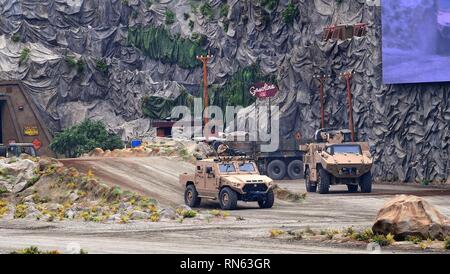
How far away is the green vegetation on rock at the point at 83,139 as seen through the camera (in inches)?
3387

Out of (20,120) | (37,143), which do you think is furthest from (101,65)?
(37,143)

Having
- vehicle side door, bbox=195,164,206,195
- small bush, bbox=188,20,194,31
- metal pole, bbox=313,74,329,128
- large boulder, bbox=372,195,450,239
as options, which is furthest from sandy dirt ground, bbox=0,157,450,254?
small bush, bbox=188,20,194,31

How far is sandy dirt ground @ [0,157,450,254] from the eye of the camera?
26406 mm

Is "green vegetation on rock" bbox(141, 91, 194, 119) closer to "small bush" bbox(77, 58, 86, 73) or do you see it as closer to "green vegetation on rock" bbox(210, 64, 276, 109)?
"green vegetation on rock" bbox(210, 64, 276, 109)

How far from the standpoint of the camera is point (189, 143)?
69.4 metres

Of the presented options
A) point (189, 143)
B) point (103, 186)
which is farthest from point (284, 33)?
point (103, 186)

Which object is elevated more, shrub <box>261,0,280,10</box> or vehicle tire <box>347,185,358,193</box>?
shrub <box>261,0,280,10</box>

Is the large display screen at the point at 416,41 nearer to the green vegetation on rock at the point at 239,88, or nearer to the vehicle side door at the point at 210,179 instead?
the green vegetation on rock at the point at 239,88

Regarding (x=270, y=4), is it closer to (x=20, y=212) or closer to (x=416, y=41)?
(x=416, y=41)

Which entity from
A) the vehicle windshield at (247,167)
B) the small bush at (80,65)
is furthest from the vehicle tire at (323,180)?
the small bush at (80,65)

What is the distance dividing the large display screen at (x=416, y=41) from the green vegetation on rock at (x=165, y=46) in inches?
1430

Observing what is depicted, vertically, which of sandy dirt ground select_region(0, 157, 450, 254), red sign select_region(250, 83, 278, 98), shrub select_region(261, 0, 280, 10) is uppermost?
shrub select_region(261, 0, 280, 10)

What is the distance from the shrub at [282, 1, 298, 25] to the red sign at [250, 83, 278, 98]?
19.1 ft

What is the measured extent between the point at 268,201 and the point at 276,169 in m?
26.6
